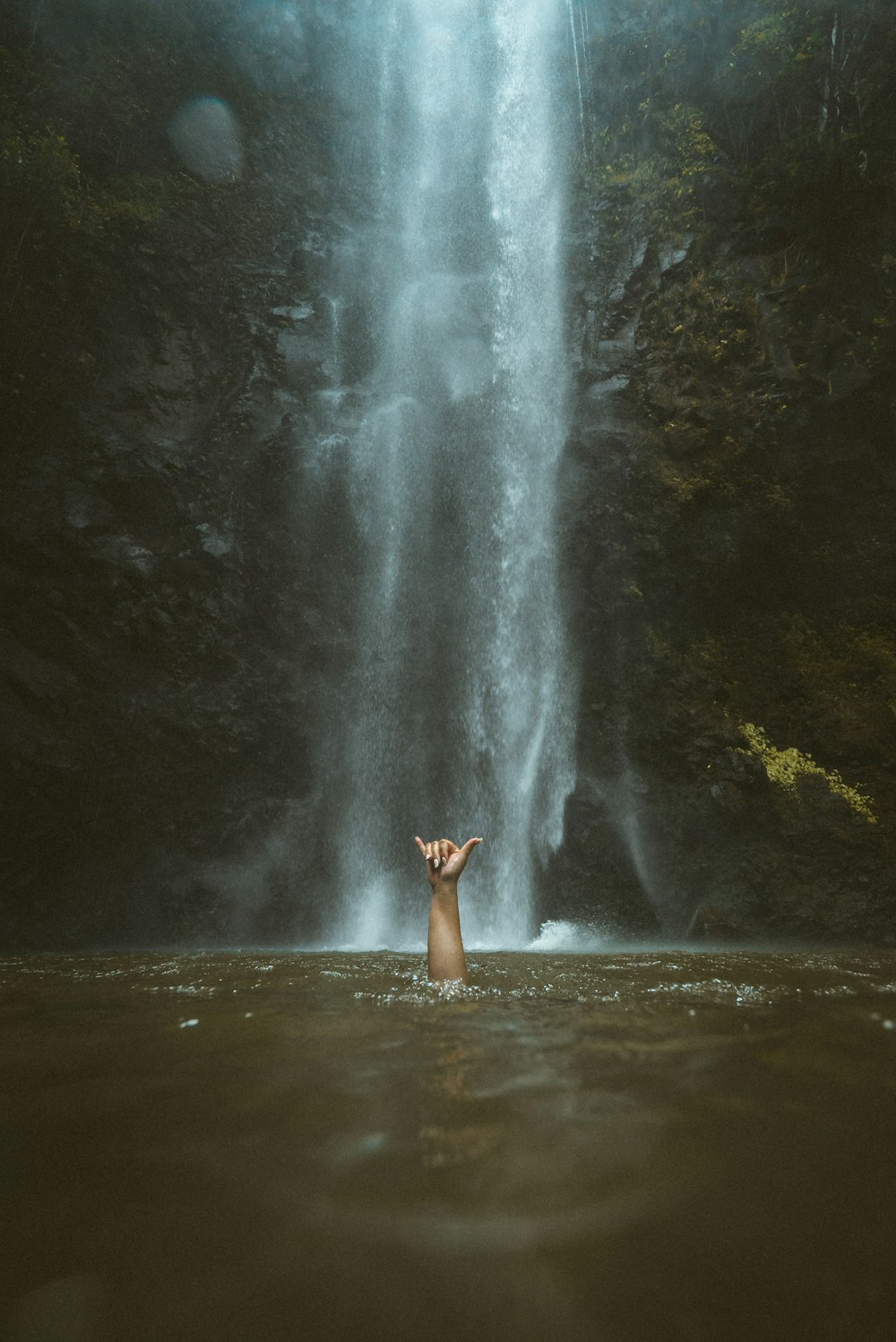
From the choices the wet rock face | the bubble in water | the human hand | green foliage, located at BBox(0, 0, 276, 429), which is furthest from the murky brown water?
the bubble in water

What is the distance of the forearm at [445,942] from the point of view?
3.57 meters

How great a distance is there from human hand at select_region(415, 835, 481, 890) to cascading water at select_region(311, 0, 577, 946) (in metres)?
4.98

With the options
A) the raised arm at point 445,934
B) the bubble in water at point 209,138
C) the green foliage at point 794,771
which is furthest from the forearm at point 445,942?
the bubble in water at point 209,138

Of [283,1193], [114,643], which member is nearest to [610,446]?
[114,643]

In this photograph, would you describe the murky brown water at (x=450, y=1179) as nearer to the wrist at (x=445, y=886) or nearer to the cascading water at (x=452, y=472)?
the wrist at (x=445, y=886)

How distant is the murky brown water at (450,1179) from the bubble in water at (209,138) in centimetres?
1425

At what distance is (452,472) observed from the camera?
1126 centimetres

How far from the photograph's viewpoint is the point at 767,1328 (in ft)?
3.12

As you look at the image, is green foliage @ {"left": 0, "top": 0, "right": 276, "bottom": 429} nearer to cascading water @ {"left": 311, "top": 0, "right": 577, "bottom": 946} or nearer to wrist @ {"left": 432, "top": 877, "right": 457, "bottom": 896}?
cascading water @ {"left": 311, "top": 0, "right": 577, "bottom": 946}

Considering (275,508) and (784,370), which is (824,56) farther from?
(275,508)

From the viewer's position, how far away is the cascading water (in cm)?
950

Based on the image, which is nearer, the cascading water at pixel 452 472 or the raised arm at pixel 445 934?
the raised arm at pixel 445 934

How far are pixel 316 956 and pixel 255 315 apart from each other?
33.8 feet

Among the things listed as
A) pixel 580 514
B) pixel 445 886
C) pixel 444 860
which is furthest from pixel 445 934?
pixel 580 514
